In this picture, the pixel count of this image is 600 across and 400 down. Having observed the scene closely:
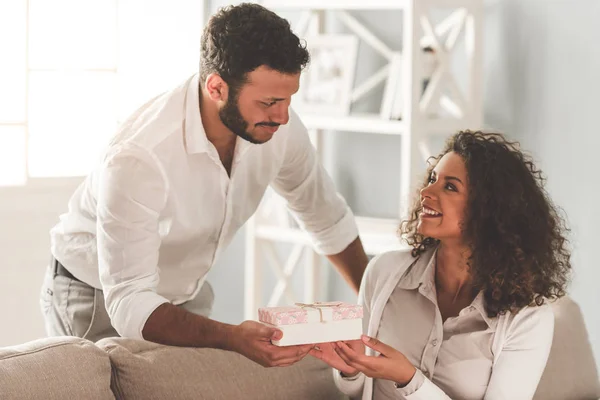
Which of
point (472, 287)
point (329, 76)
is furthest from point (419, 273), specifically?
point (329, 76)

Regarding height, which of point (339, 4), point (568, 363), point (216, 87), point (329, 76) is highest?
point (339, 4)

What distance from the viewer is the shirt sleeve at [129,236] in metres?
2.17

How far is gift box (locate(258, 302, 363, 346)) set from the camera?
1987 mm

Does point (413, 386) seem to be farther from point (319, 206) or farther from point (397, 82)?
point (397, 82)

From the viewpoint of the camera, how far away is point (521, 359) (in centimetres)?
215

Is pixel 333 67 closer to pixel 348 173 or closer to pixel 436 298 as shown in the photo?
pixel 348 173

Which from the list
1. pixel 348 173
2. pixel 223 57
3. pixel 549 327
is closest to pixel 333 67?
pixel 348 173

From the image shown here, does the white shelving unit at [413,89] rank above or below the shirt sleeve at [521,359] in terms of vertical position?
above

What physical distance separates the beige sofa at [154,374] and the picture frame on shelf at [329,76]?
1484 mm

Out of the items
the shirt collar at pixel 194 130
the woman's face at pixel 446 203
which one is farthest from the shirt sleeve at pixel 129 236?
the woman's face at pixel 446 203

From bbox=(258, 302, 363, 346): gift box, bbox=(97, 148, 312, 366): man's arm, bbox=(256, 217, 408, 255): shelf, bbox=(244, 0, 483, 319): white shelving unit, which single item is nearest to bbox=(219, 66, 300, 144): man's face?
bbox=(97, 148, 312, 366): man's arm

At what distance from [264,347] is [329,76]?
1.95 meters

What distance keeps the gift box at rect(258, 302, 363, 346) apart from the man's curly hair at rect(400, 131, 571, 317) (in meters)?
0.34

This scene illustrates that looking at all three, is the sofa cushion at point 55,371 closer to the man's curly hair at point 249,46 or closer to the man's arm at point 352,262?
the man's curly hair at point 249,46
